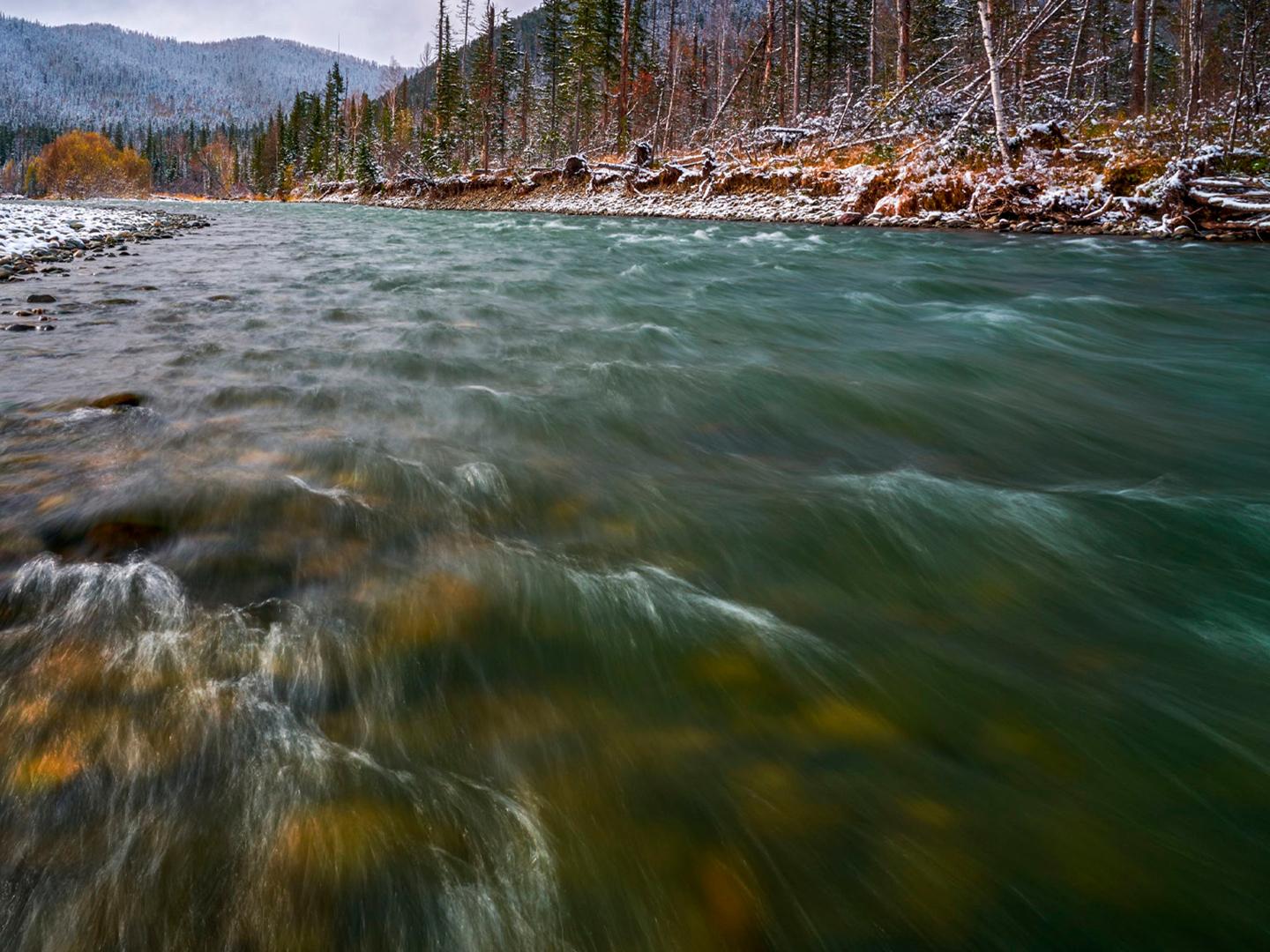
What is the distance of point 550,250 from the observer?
1655 cm

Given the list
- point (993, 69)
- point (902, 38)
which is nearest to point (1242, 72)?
point (993, 69)

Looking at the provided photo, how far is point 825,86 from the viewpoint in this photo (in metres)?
42.7

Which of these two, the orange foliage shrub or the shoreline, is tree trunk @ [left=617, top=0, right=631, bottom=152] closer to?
the shoreline

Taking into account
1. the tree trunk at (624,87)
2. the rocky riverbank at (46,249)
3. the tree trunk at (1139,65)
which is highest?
the tree trunk at (624,87)

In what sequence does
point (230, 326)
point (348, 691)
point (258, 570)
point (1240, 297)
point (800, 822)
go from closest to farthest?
point (800, 822)
point (348, 691)
point (258, 570)
point (230, 326)
point (1240, 297)

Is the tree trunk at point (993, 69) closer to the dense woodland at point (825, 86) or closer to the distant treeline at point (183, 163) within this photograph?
the dense woodland at point (825, 86)

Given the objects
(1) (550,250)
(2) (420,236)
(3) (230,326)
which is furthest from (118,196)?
(3) (230,326)

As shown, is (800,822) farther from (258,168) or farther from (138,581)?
(258,168)

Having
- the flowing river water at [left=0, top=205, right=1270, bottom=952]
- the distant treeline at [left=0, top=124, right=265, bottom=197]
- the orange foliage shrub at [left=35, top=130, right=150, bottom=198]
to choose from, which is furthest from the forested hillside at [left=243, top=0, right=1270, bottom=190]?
the distant treeline at [left=0, top=124, right=265, bottom=197]

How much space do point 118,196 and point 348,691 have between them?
4814 inches

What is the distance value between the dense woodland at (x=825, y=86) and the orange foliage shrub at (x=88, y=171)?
20.7 meters

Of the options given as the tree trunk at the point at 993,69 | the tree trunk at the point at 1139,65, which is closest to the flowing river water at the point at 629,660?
the tree trunk at the point at 993,69

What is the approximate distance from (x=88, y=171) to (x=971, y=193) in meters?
118

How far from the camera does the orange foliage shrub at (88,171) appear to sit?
91062mm
